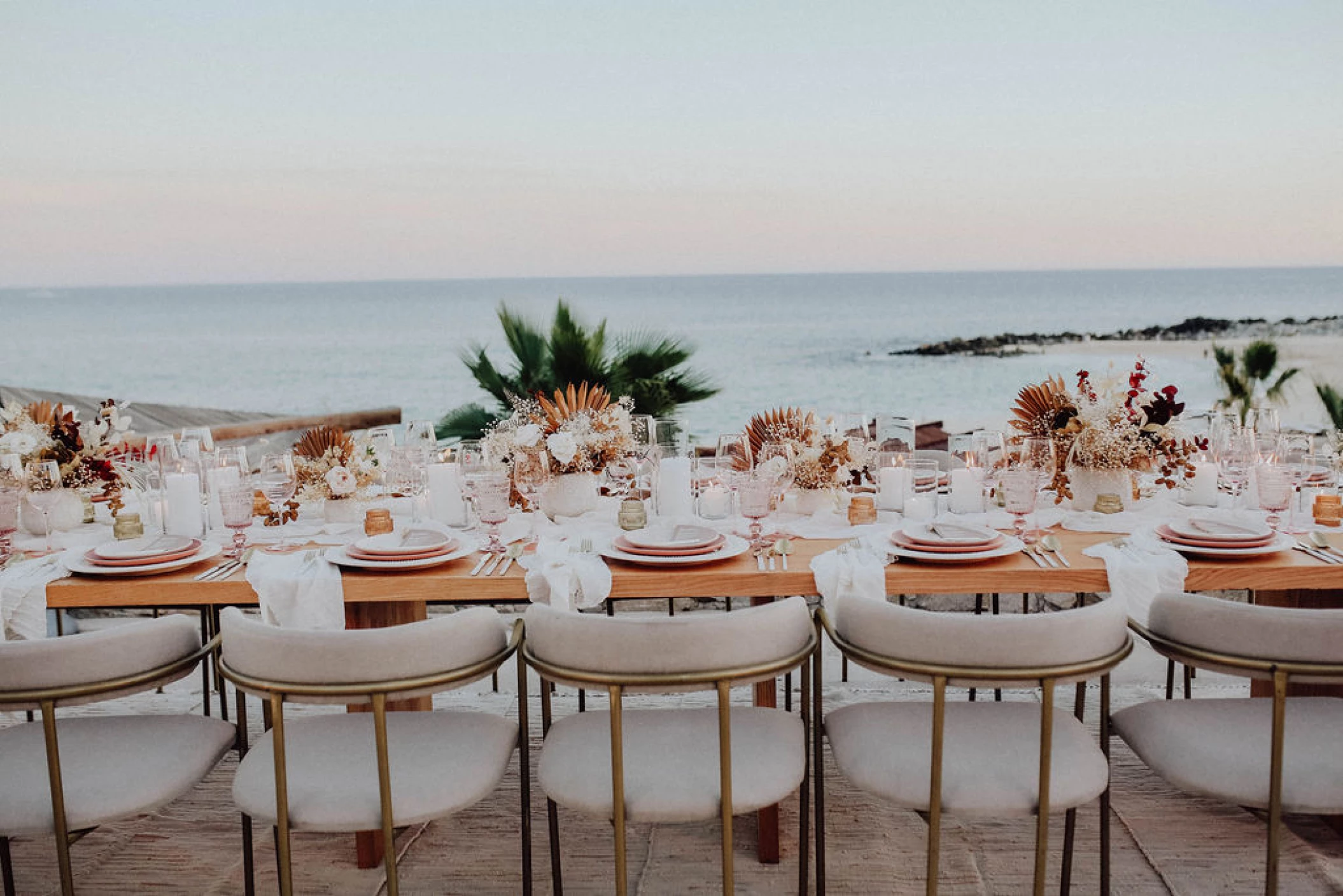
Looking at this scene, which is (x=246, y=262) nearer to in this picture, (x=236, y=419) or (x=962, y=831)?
(x=236, y=419)

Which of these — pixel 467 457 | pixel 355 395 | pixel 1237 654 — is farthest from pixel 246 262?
pixel 1237 654

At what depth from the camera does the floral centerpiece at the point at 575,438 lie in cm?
268

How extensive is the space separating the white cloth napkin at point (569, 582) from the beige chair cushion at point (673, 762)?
0.23 meters

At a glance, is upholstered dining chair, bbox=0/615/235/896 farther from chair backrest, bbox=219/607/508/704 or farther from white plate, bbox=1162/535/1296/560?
white plate, bbox=1162/535/1296/560

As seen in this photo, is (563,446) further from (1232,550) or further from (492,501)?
(1232,550)

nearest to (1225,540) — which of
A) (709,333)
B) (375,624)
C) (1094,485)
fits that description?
(1094,485)

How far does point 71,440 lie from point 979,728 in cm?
234

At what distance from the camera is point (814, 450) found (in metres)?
2.70

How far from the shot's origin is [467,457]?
2.63 metres

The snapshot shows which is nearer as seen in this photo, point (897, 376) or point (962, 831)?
point (962, 831)

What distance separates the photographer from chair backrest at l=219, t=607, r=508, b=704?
1740 millimetres

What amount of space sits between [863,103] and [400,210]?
9.91 m

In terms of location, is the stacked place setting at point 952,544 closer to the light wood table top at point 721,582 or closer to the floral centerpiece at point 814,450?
the light wood table top at point 721,582

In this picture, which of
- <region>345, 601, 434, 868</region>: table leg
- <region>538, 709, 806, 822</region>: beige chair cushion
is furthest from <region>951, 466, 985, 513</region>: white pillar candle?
<region>345, 601, 434, 868</region>: table leg
